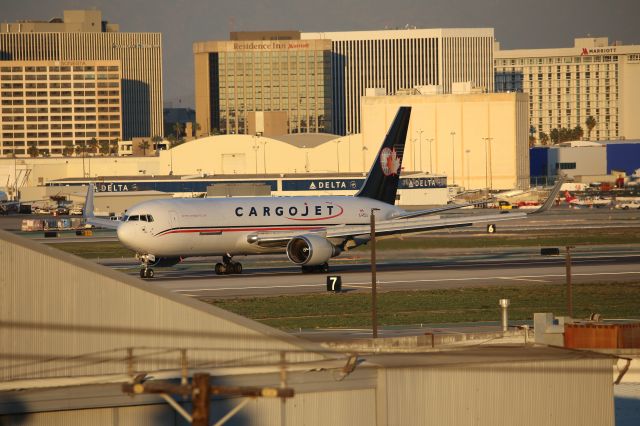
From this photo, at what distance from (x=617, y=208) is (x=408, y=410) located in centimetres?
13463

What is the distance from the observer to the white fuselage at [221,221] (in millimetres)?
70750

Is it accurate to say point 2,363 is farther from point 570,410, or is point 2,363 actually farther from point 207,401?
point 570,410

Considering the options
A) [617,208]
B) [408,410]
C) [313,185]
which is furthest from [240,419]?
[313,185]

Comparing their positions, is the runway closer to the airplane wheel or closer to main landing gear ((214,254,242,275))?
the airplane wheel

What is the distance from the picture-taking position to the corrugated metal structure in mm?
25281

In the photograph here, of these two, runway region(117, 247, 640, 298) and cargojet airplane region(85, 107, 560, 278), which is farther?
cargojet airplane region(85, 107, 560, 278)

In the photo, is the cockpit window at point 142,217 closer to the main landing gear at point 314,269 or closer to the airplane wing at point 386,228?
the airplane wing at point 386,228

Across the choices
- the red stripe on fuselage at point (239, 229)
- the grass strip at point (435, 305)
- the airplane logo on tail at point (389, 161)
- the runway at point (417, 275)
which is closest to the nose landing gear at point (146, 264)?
the runway at point (417, 275)

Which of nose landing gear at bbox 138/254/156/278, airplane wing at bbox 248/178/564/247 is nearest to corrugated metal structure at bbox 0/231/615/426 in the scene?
nose landing gear at bbox 138/254/156/278

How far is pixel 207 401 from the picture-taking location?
20688 mm

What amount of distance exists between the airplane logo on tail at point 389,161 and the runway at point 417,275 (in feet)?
19.6

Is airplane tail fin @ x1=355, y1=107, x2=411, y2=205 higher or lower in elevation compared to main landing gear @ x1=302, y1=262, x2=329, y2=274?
higher

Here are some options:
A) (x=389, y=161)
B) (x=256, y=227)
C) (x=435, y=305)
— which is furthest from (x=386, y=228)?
(x=435, y=305)

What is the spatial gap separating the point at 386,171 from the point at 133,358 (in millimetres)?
55943
